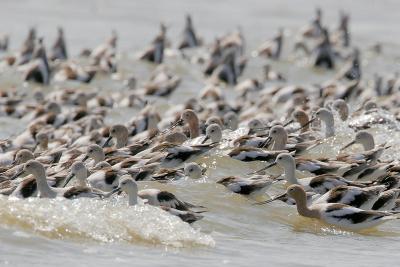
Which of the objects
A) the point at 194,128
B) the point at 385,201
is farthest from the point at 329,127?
the point at 385,201

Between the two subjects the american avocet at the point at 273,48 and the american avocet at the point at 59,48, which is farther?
the american avocet at the point at 273,48

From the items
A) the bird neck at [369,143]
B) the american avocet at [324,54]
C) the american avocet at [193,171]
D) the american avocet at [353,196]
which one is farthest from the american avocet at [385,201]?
the american avocet at [324,54]

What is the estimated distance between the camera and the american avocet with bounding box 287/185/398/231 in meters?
11.7

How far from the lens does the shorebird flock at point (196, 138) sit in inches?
479

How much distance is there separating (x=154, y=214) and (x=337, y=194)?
82.5 inches

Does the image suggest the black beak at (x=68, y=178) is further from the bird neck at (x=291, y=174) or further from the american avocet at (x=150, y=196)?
the bird neck at (x=291, y=174)

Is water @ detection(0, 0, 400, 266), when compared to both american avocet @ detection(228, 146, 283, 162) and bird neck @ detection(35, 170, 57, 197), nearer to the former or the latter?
american avocet @ detection(228, 146, 283, 162)

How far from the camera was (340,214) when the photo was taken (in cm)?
1180

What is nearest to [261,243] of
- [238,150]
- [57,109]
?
[238,150]

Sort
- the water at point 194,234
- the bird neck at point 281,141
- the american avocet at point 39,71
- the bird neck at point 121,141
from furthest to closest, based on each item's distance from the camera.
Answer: the american avocet at point 39,71 → the bird neck at point 121,141 → the bird neck at point 281,141 → the water at point 194,234

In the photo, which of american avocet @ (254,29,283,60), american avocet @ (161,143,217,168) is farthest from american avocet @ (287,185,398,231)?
american avocet @ (254,29,283,60)

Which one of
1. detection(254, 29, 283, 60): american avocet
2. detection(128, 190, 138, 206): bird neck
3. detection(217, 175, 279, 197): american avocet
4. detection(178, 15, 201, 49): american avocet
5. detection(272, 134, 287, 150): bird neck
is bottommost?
detection(128, 190, 138, 206): bird neck

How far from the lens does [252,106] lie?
24.2 metres

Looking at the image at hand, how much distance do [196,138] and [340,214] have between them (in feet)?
13.5
